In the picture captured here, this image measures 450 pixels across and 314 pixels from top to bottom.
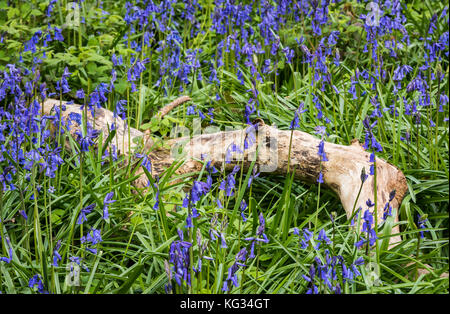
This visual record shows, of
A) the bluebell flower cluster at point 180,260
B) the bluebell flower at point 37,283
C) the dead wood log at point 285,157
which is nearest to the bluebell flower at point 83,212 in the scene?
the bluebell flower at point 37,283

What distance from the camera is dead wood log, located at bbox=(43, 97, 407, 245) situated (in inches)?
142

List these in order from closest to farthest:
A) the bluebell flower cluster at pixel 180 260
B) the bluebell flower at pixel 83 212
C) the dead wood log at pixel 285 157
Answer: the bluebell flower cluster at pixel 180 260
the bluebell flower at pixel 83 212
the dead wood log at pixel 285 157

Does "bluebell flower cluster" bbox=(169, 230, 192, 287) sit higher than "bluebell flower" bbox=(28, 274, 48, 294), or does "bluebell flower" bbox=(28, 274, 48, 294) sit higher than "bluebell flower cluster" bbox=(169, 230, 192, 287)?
"bluebell flower cluster" bbox=(169, 230, 192, 287)

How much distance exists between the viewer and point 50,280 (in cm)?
279

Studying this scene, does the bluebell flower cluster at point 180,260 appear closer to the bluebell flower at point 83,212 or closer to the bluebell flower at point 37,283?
the bluebell flower at point 83,212

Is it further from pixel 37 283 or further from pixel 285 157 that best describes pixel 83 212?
pixel 285 157

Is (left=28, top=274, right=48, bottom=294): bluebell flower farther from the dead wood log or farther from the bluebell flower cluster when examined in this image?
the dead wood log

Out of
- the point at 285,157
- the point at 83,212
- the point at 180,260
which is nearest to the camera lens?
the point at 180,260

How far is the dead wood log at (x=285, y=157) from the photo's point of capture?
3.60 metres

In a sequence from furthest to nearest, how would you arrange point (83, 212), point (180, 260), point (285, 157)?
1. point (285, 157)
2. point (83, 212)
3. point (180, 260)

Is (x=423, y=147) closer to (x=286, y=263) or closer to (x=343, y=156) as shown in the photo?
(x=343, y=156)

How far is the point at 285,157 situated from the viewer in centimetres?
385

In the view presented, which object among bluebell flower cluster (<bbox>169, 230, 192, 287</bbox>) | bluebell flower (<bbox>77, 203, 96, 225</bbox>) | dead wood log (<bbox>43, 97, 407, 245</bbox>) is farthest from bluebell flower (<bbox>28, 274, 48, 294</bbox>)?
dead wood log (<bbox>43, 97, 407, 245</bbox>)

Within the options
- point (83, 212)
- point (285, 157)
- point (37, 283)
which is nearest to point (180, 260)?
point (83, 212)
